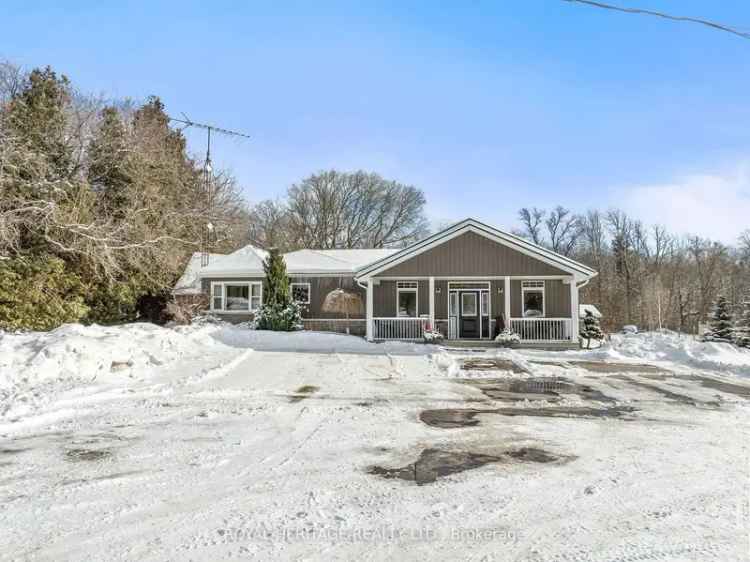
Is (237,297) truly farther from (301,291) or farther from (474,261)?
(474,261)

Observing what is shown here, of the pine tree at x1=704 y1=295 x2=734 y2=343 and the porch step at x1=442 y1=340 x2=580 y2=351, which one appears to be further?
the pine tree at x1=704 y1=295 x2=734 y2=343

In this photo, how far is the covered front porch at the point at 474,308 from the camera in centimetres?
2042

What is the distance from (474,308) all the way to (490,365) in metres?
7.77

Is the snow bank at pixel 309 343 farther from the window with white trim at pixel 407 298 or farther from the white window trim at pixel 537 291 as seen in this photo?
the white window trim at pixel 537 291

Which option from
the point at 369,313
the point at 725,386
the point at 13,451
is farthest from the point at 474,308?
the point at 13,451

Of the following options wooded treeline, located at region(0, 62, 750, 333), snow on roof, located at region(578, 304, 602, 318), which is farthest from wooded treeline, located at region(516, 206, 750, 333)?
wooded treeline, located at region(0, 62, 750, 333)

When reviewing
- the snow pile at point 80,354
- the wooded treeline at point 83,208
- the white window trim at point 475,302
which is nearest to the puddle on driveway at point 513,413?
the snow pile at point 80,354

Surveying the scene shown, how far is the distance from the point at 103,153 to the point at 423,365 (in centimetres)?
1112

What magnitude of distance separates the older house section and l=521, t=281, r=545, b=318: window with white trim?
4cm

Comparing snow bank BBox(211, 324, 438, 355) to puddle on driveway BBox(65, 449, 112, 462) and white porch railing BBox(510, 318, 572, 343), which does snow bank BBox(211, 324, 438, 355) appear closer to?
white porch railing BBox(510, 318, 572, 343)

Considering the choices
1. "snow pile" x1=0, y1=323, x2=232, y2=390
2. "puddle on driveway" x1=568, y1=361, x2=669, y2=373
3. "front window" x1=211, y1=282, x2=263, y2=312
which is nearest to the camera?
"snow pile" x1=0, y1=323, x2=232, y2=390

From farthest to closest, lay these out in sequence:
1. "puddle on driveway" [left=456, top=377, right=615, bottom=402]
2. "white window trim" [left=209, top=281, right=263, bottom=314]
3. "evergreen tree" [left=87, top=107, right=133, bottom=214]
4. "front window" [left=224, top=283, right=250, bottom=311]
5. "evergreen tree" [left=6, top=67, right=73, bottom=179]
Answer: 1. "front window" [left=224, top=283, right=250, bottom=311]
2. "white window trim" [left=209, top=281, right=263, bottom=314]
3. "evergreen tree" [left=87, top=107, right=133, bottom=214]
4. "evergreen tree" [left=6, top=67, right=73, bottom=179]
5. "puddle on driveway" [left=456, top=377, right=615, bottom=402]

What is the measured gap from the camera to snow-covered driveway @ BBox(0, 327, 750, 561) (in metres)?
3.35

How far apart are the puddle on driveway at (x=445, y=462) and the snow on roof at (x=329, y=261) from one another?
20392mm
